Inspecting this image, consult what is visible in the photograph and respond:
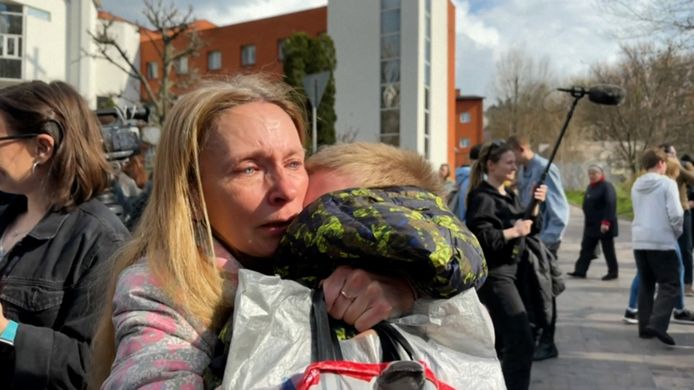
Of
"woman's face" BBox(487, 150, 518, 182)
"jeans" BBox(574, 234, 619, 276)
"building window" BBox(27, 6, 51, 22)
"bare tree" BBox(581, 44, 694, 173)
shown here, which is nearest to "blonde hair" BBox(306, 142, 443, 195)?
"woman's face" BBox(487, 150, 518, 182)

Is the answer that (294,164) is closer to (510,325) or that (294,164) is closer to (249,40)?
(510,325)

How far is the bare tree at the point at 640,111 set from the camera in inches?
830

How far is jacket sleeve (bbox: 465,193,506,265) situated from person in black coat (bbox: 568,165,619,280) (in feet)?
19.5

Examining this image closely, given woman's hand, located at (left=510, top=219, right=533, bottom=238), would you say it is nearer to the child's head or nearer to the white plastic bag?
the child's head

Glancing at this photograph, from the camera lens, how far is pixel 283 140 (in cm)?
127

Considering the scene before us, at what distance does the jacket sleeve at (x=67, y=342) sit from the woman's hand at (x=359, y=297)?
93cm

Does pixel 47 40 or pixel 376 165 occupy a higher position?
pixel 47 40

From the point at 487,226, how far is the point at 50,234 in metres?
3.35

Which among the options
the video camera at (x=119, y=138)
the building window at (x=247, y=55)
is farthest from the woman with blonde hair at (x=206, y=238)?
the building window at (x=247, y=55)

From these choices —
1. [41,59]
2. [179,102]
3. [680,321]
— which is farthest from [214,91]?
[41,59]

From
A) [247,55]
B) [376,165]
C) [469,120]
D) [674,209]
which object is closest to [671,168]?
[674,209]

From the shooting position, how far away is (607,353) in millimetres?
6172

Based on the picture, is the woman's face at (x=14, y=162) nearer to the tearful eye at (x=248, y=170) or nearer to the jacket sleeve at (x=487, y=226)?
the tearful eye at (x=248, y=170)

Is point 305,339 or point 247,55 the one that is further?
point 247,55
